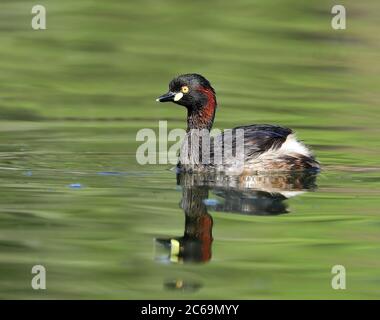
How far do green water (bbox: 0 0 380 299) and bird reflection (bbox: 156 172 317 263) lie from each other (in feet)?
0.32

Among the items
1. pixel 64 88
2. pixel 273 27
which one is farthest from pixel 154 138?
pixel 273 27

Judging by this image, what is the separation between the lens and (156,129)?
1299 cm

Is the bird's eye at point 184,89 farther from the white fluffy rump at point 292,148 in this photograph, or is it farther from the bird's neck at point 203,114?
the white fluffy rump at point 292,148

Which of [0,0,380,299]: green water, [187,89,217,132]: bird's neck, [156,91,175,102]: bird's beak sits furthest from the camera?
[187,89,217,132]: bird's neck

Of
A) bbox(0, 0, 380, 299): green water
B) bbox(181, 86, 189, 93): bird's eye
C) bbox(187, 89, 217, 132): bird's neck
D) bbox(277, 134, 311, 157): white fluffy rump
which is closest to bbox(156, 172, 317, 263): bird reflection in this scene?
bbox(0, 0, 380, 299): green water

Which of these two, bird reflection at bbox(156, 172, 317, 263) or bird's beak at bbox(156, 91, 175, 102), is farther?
bird's beak at bbox(156, 91, 175, 102)

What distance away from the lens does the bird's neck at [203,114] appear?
38.1 ft

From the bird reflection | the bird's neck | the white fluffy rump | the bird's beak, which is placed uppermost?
the bird's beak

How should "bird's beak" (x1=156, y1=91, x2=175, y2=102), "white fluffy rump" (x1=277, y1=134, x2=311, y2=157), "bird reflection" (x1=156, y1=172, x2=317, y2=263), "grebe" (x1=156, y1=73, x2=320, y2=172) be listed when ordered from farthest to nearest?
1. "bird's beak" (x1=156, y1=91, x2=175, y2=102)
2. "white fluffy rump" (x1=277, y1=134, x2=311, y2=157)
3. "grebe" (x1=156, y1=73, x2=320, y2=172)
4. "bird reflection" (x1=156, y1=172, x2=317, y2=263)

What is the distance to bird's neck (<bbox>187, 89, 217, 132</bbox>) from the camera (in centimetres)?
1162

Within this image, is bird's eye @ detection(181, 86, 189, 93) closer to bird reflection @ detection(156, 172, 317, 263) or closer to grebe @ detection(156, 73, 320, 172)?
grebe @ detection(156, 73, 320, 172)

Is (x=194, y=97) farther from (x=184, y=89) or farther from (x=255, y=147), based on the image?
(x=255, y=147)
